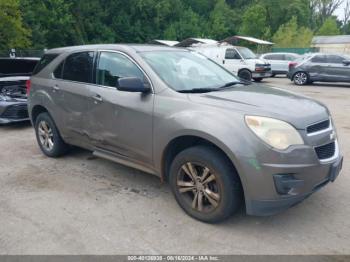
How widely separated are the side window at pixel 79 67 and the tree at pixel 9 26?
56.8 feet

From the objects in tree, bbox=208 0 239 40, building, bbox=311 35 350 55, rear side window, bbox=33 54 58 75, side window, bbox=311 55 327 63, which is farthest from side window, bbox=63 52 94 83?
building, bbox=311 35 350 55

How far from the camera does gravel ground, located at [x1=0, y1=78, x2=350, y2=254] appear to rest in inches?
121

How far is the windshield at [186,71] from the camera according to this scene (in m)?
3.85

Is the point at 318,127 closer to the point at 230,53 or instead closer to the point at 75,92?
the point at 75,92

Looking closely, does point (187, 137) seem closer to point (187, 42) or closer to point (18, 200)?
point (18, 200)

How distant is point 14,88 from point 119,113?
5020mm

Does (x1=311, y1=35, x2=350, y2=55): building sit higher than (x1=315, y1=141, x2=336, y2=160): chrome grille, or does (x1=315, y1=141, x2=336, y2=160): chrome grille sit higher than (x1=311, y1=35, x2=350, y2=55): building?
(x1=311, y1=35, x2=350, y2=55): building

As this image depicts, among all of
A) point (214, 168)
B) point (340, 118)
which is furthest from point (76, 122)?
point (340, 118)

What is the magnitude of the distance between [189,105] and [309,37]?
48.8 meters

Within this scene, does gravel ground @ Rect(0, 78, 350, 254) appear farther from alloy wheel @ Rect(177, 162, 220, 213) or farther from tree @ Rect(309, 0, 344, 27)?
tree @ Rect(309, 0, 344, 27)

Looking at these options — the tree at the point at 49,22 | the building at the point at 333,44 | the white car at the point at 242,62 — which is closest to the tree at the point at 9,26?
the tree at the point at 49,22

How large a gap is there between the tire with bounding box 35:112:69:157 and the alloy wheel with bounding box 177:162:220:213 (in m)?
2.51

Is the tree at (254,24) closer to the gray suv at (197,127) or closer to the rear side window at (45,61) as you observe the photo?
the rear side window at (45,61)

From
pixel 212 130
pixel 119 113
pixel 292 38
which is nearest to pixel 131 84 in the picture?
pixel 119 113
